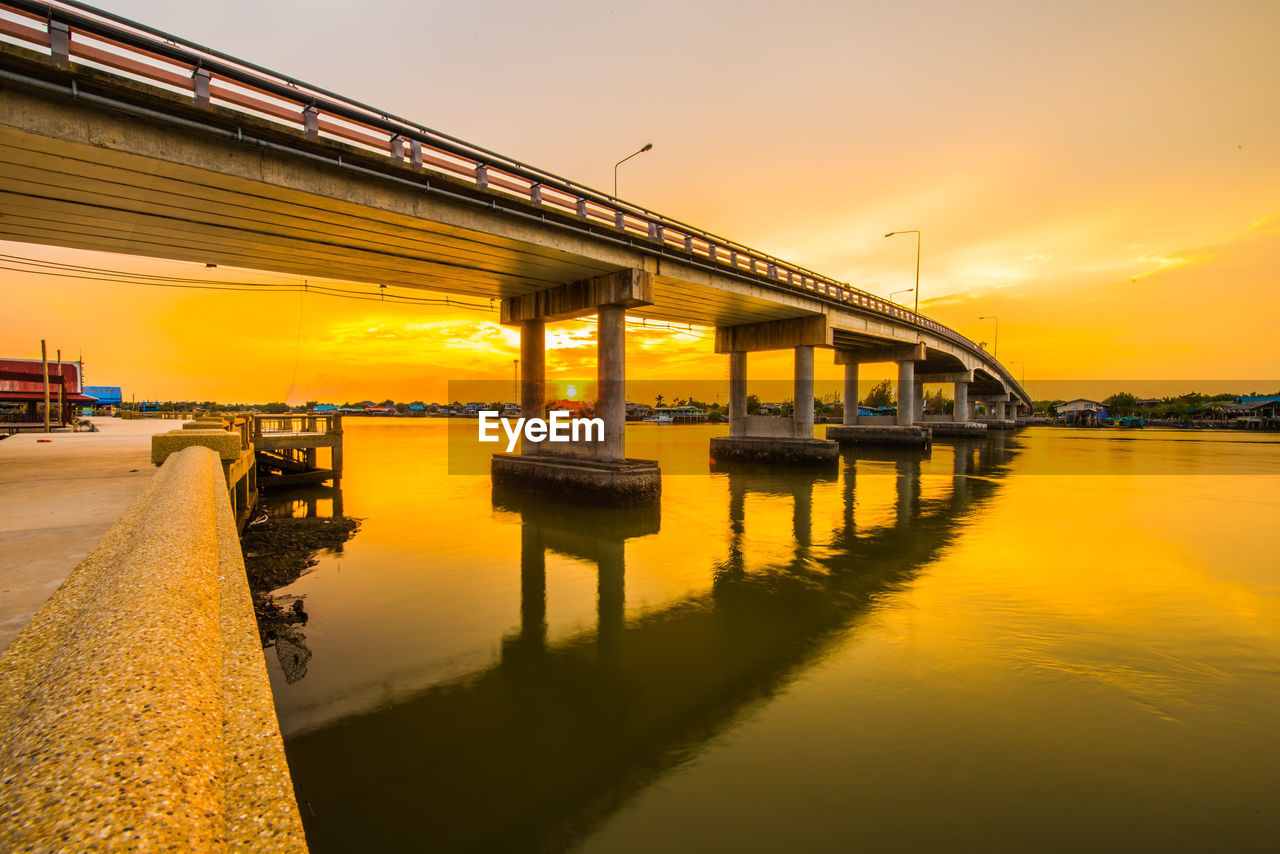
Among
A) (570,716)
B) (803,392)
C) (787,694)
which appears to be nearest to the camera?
(570,716)

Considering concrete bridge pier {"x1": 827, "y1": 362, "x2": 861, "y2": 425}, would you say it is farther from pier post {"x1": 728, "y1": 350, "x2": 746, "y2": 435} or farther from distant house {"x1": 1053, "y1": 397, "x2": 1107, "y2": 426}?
distant house {"x1": 1053, "y1": 397, "x2": 1107, "y2": 426}

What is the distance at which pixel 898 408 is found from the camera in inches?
1966

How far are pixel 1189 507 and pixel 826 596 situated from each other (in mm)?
21236

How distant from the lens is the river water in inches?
189

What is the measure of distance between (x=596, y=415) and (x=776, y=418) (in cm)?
1811

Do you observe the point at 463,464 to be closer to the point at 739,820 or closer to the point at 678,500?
the point at 678,500

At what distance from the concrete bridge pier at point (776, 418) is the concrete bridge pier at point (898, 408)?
53.2 ft

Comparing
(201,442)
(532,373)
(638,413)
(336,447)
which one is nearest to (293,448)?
(336,447)

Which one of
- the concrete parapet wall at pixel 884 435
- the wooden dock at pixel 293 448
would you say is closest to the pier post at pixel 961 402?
the concrete parapet wall at pixel 884 435

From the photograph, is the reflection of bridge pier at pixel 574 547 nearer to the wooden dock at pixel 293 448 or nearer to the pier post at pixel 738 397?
the wooden dock at pixel 293 448

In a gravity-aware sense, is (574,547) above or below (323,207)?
below

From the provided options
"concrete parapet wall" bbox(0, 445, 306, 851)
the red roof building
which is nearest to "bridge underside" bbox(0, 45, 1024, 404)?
"concrete parapet wall" bbox(0, 445, 306, 851)

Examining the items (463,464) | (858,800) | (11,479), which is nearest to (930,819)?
(858,800)

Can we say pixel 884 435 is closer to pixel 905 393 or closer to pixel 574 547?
pixel 905 393
